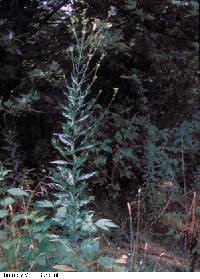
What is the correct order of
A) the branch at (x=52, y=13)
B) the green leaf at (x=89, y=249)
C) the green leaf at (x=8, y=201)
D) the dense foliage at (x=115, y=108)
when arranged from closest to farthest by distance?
the green leaf at (x=89, y=249) < the green leaf at (x=8, y=201) < the dense foliage at (x=115, y=108) < the branch at (x=52, y=13)

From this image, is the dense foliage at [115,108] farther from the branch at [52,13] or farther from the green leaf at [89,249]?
the green leaf at [89,249]

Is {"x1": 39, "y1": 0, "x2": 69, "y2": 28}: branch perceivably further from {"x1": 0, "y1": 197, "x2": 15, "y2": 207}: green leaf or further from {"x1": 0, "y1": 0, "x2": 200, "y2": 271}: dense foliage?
{"x1": 0, "y1": 197, "x2": 15, "y2": 207}: green leaf

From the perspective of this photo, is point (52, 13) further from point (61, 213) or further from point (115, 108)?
point (61, 213)

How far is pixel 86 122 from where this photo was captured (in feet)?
15.4

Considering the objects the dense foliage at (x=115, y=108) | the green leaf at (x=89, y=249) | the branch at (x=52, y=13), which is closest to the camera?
the green leaf at (x=89, y=249)

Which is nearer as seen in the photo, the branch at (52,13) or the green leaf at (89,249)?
the green leaf at (89,249)

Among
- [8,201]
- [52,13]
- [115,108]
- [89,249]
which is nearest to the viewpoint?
[89,249]

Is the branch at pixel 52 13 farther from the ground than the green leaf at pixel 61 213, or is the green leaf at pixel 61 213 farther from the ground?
the branch at pixel 52 13

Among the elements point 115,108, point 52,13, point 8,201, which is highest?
point 52,13

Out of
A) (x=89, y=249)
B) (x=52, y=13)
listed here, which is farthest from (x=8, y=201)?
(x=52, y=13)

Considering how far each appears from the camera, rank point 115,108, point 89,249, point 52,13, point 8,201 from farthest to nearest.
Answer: point 115,108, point 52,13, point 8,201, point 89,249

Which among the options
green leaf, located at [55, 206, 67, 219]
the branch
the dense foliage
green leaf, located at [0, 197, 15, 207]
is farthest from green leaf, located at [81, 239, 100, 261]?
the branch

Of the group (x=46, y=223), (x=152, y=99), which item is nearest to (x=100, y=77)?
(x=152, y=99)

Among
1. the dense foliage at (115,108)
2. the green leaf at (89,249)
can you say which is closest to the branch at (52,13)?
the dense foliage at (115,108)
